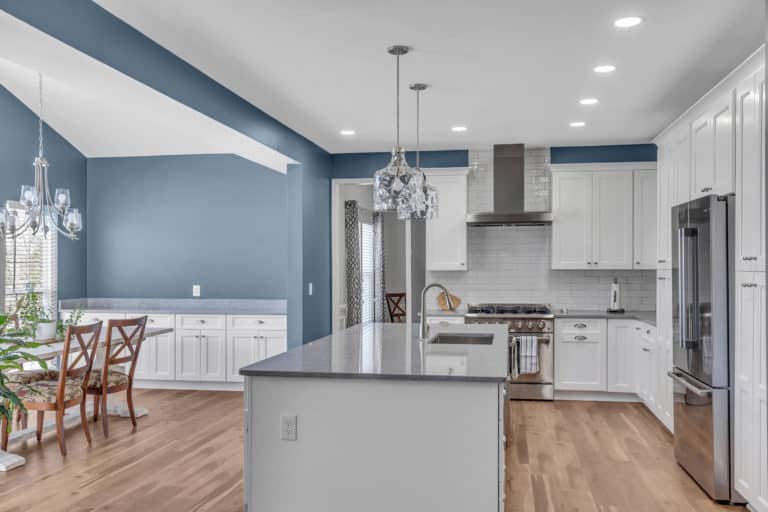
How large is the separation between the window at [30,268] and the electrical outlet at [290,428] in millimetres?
4602

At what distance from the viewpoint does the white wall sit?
6680 millimetres

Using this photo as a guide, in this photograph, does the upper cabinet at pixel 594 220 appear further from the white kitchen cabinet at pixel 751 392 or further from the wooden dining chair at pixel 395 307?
the wooden dining chair at pixel 395 307

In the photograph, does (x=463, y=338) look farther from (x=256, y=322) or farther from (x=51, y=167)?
(x=51, y=167)

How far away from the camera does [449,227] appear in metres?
6.72

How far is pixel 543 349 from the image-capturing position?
246 inches

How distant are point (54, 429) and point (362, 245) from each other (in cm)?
462

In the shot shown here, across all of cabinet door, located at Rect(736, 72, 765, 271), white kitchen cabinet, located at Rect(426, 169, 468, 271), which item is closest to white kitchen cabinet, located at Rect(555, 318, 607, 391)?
white kitchen cabinet, located at Rect(426, 169, 468, 271)

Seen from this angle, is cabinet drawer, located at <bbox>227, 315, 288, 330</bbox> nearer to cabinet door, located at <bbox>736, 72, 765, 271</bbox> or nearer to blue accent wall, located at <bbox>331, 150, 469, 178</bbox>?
blue accent wall, located at <bbox>331, 150, 469, 178</bbox>

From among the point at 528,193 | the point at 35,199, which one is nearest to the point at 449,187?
the point at 528,193

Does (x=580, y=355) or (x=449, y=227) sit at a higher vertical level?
(x=449, y=227)

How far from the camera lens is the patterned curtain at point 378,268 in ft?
31.4

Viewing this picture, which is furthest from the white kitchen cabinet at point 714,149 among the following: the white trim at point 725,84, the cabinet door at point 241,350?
the cabinet door at point 241,350

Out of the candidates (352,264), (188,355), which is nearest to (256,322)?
(188,355)

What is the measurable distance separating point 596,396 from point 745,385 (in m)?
3.04
